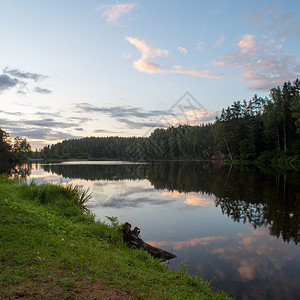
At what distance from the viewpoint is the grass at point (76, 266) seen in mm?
4078

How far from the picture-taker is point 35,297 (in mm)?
3713

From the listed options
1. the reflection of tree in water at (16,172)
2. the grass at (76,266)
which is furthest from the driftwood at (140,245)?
the reflection of tree in water at (16,172)

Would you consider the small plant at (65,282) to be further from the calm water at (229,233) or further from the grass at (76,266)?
the calm water at (229,233)

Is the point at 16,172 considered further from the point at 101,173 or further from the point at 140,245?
the point at 140,245

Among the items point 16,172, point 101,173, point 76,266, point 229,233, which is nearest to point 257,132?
point 101,173

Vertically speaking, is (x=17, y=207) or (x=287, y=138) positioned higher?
(x=287, y=138)

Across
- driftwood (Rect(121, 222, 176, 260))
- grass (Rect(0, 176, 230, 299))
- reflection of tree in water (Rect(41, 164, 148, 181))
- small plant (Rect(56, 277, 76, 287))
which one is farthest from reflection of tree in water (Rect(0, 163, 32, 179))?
small plant (Rect(56, 277, 76, 287))

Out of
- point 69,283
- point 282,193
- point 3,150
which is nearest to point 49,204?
point 69,283

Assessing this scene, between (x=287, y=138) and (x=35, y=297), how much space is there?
68.1 meters

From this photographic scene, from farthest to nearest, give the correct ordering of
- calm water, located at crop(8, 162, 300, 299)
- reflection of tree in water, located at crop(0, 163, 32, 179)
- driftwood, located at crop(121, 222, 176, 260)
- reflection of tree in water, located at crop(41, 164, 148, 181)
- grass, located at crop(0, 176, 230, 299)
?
reflection of tree in water, located at crop(0, 163, 32, 179)
reflection of tree in water, located at crop(41, 164, 148, 181)
driftwood, located at crop(121, 222, 176, 260)
calm water, located at crop(8, 162, 300, 299)
grass, located at crop(0, 176, 230, 299)

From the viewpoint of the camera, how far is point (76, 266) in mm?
4973

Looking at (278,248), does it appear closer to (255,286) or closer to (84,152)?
(255,286)

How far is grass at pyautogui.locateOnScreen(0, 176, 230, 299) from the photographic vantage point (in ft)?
13.4

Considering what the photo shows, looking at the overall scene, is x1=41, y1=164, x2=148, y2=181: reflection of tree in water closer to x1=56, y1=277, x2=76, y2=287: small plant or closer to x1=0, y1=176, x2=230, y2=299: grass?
x1=0, y1=176, x2=230, y2=299: grass
